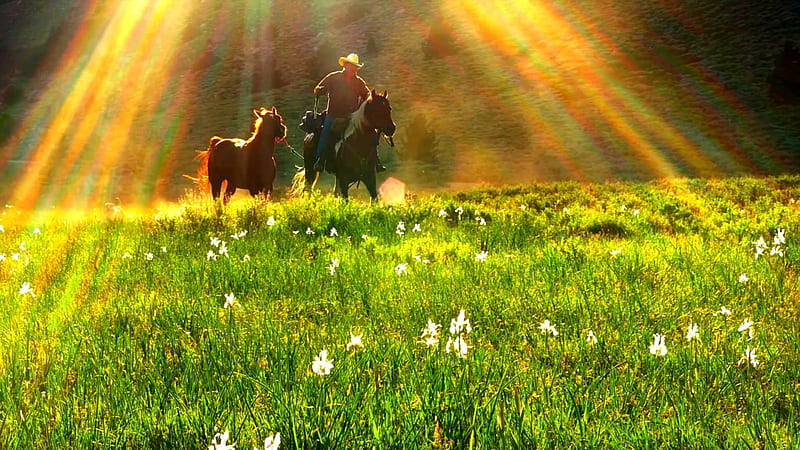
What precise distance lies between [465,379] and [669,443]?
0.79 metres

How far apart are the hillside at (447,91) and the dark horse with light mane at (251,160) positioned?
15.2 metres

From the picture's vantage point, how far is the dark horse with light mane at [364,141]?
13.9m

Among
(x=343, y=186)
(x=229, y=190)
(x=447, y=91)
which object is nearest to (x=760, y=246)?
(x=343, y=186)

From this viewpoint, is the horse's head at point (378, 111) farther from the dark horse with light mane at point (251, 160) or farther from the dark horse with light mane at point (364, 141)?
the dark horse with light mane at point (251, 160)

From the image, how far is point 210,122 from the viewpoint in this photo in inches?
1826

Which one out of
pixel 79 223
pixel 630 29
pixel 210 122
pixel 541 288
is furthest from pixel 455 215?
pixel 630 29

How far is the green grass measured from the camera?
199cm

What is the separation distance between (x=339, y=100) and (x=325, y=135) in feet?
3.23

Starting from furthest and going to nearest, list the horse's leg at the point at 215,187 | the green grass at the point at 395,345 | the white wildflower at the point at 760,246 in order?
the horse's leg at the point at 215,187 → the white wildflower at the point at 760,246 → the green grass at the point at 395,345

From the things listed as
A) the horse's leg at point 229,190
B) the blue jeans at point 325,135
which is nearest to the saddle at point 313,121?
the blue jeans at point 325,135

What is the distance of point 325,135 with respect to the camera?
1523cm

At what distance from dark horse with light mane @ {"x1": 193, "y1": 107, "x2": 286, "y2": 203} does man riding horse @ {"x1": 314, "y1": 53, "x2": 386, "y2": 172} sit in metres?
1.19

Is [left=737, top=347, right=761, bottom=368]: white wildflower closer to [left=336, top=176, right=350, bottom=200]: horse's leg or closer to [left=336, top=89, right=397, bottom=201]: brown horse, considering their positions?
[left=336, top=89, right=397, bottom=201]: brown horse

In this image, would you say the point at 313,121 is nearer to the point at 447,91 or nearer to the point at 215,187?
the point at 215,187
